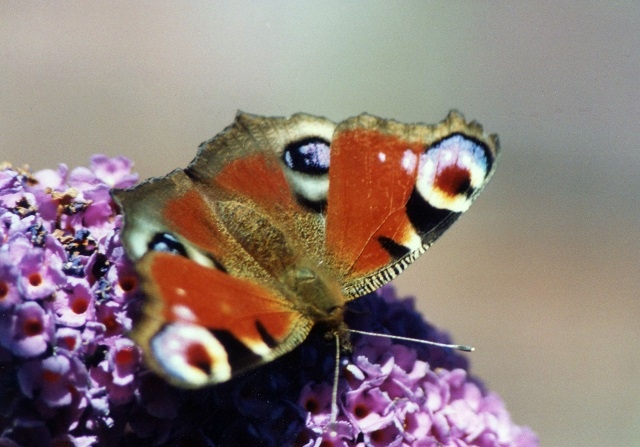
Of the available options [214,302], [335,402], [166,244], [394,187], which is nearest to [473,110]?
[394,187]

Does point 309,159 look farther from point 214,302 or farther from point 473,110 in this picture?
point 473,110

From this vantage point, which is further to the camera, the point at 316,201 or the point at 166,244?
the point at 316,201

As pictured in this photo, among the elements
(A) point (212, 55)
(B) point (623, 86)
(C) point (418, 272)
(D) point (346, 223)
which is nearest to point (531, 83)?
(B) point (623, 86)

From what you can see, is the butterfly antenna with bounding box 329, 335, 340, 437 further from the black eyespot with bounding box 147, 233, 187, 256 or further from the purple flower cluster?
the black eyespot with bounding box 147, 233, 187, 256

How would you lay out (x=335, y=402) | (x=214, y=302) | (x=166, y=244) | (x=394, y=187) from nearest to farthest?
1. (x=214, y=302)
2. (x=166, y=244)
3. (x=335, y=402)
4. (x=394, y=187)

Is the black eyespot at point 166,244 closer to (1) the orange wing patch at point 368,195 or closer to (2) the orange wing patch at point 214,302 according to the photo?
(2) the orange wing patch at point 214,302

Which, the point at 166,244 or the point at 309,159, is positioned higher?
the point at 309,159

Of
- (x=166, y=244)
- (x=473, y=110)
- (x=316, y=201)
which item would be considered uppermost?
(x=473, y=110)

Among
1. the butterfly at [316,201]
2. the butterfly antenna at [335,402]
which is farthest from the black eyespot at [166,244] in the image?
the butterfly antenna at [335,402]
